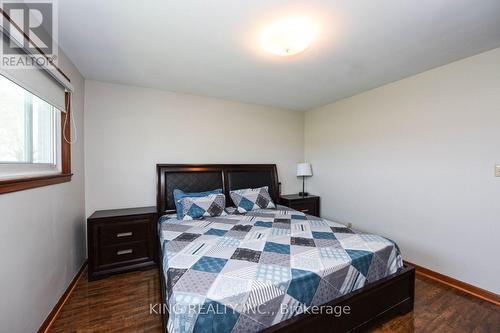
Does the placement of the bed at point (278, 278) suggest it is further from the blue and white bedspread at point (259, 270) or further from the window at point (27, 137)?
the window at point (27, 137)

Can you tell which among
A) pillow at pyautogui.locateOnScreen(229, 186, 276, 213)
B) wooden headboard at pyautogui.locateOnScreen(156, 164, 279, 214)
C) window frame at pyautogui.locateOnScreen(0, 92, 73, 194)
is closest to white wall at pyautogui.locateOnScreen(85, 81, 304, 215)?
wooden headboard at pyautogui.locateOnScreen(156, 164, 279, 214)

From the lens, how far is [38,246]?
1.58 metres

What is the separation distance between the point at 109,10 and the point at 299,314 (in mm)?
2368

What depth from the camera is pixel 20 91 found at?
153 centimetres

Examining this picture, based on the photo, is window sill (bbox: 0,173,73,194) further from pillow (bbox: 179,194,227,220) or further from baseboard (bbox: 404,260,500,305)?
baseboard (bbox: 404,260,500,305)

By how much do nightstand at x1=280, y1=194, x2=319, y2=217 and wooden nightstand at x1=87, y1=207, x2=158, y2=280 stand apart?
206 centimetres

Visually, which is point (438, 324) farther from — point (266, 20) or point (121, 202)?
point (121, 202)

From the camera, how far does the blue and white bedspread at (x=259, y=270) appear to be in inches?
44.8

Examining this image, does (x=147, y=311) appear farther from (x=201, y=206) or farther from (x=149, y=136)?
(x=149, y=136)

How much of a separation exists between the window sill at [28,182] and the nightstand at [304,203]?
9.60ft

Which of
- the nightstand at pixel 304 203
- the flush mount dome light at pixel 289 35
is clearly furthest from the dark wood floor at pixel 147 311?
the flush mount dome light at pixel 289 35

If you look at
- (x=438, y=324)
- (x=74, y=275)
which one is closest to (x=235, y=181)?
(x=74, y=275)

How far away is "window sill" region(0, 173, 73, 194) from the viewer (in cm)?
120

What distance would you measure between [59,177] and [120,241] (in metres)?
0.96
